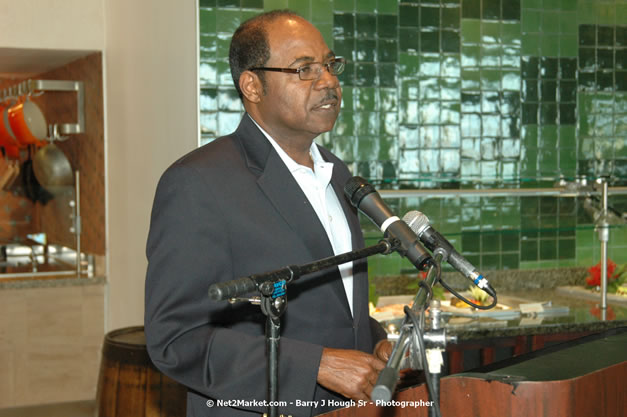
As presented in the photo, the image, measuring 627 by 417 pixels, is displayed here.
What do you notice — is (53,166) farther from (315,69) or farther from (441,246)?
(441,246)

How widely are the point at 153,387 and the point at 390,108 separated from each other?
1746 millimetres

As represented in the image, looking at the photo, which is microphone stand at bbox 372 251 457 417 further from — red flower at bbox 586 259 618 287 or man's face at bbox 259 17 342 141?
red flower at bbox 586 259 618 287

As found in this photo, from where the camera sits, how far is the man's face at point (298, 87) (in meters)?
1.76

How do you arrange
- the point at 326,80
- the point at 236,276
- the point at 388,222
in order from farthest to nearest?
the point at 326,80 < the point at 236,276 < the point at 388,222

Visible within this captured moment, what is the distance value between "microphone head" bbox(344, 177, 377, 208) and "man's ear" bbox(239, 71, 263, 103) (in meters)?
0.39

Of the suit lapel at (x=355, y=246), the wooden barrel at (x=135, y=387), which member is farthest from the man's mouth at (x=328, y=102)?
the wooden barrel at (x=135, y=387)

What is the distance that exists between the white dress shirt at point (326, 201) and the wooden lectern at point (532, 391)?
0.44m

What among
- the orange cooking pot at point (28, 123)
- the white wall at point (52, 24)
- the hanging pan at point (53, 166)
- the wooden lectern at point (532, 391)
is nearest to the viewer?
the wooden lectern at point (532, 391)

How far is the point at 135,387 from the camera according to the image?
3006 mm

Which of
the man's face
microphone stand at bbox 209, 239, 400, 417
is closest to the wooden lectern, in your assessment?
microphone stand at bbox 209, 239, 400, 417

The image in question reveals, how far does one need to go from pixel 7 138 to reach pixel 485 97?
3.11 meters

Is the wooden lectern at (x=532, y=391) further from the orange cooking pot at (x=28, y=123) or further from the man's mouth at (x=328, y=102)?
the orange cooking pot at (x=28, y=123)

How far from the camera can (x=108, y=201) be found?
4.73 m

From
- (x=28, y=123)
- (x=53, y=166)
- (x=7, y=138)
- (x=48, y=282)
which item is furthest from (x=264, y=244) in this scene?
(x=7, y=138)
